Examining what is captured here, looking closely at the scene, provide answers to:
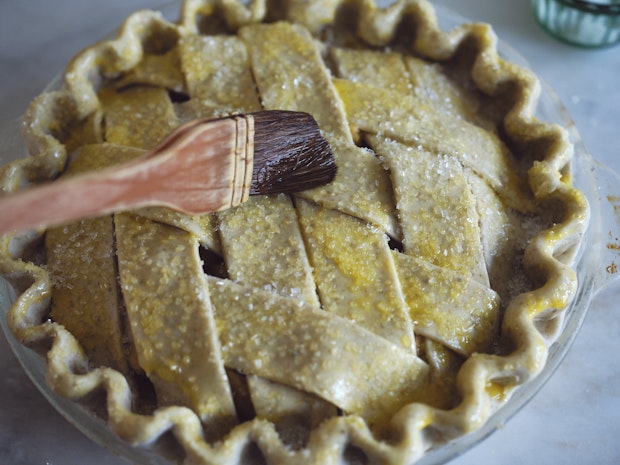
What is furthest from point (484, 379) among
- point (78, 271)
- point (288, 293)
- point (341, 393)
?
point (78, 271)

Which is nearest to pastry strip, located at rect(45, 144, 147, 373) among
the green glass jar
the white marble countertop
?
the white marble countertop

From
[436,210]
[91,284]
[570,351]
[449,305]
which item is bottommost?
[570,351]

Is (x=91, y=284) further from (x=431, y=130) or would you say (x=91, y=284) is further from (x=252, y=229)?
(x=431, y=130)

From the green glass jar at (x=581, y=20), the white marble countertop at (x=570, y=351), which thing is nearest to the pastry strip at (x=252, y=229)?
the white marble countertop at (x=570, y=351)

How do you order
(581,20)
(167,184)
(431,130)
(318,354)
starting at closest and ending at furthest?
1. (167,184)
2. (318,354)
3. (431,130)
4. (581,20)

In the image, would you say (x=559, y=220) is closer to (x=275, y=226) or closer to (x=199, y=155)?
(x=275, y=226)

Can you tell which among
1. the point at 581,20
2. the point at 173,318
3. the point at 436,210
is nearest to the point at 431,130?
the point at 436,210

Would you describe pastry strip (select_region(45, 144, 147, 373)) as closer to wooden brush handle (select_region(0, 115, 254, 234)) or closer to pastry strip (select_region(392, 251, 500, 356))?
wooden brush handle (select_region(0, 115, 254, 234))
